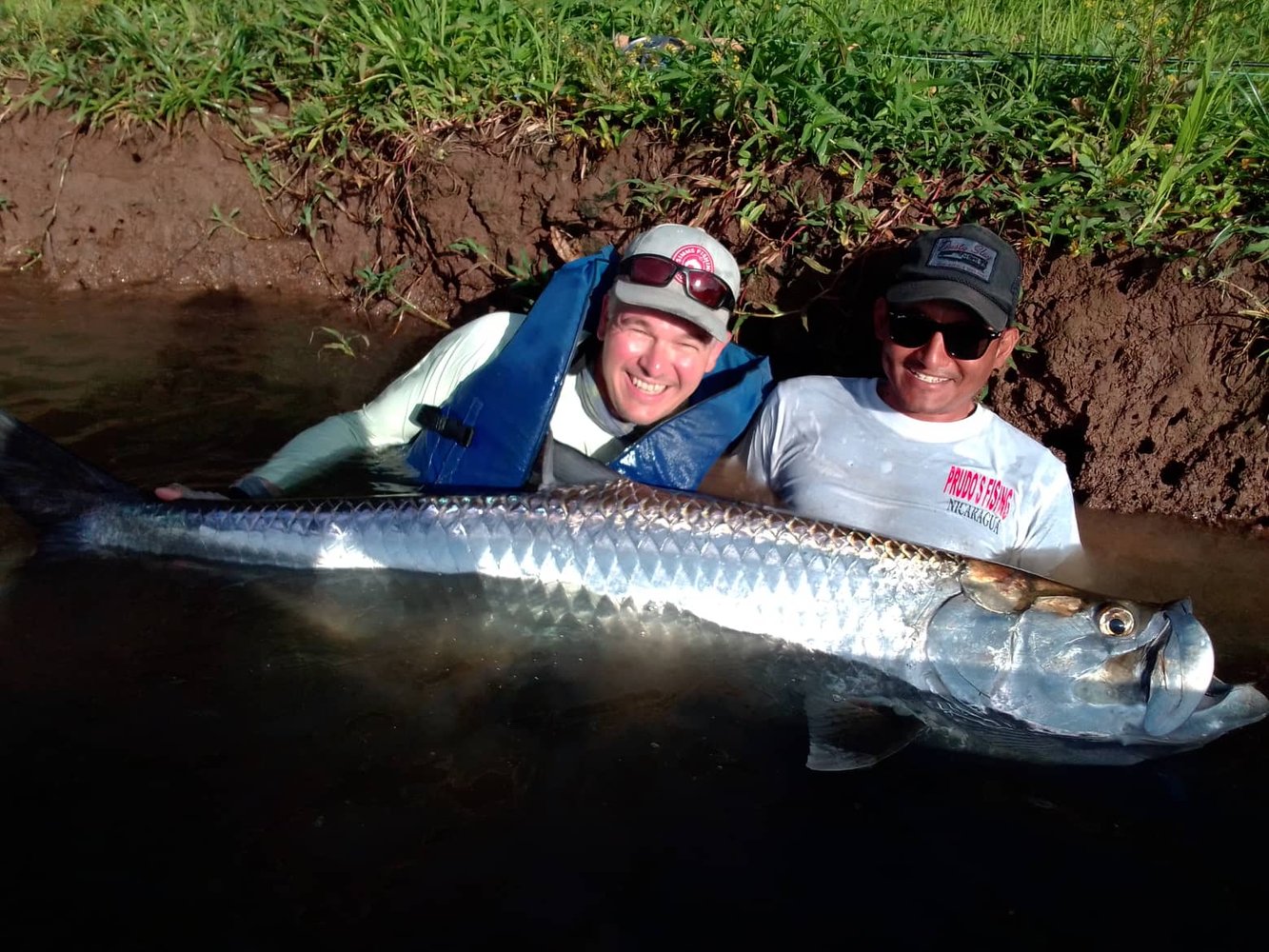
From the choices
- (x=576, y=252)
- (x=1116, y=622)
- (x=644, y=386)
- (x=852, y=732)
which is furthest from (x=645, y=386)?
(x=1116, y=622)

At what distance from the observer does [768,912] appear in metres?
2.43

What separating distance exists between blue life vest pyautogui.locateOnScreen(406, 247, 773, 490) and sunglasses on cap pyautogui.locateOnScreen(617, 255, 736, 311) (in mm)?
367

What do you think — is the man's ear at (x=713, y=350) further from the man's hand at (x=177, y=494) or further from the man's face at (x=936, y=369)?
the man's hand at (x=177, y=494)

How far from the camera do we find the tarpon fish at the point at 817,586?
117 inches

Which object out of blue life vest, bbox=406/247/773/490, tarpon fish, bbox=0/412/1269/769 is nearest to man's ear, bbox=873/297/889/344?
blue life vest, bbox=406/247/773/490

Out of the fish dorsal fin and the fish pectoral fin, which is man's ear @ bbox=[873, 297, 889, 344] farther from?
the fish pectoral fin

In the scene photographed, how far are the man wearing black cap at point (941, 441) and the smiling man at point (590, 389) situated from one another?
0.46 m

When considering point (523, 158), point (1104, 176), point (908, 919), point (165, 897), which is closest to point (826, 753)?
point (908, 919)

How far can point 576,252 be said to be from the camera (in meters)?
5.57

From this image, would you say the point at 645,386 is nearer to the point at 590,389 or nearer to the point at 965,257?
the point at 590,389

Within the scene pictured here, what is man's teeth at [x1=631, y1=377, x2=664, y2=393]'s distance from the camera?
13.3ft

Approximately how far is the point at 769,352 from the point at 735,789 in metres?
2.89

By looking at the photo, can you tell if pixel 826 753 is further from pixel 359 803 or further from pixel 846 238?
pixel 846 238

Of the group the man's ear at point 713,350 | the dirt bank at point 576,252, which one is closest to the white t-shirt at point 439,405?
the man's ear at point 713,350
